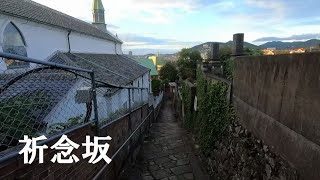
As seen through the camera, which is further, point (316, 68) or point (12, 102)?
point (12, 102)

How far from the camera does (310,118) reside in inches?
107

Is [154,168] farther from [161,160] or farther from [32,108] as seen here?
[32,108]

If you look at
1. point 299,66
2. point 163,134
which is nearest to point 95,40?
point 163,134

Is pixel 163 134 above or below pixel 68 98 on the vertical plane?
below

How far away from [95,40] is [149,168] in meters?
19.5

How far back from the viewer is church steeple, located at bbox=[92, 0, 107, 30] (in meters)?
38.4

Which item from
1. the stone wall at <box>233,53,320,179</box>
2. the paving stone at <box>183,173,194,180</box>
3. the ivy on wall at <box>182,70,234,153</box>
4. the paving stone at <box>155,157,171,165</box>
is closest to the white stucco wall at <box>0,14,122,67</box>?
the paving stone at <box>155,157,171,165</box>

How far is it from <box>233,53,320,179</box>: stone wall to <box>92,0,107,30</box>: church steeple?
36.3 m

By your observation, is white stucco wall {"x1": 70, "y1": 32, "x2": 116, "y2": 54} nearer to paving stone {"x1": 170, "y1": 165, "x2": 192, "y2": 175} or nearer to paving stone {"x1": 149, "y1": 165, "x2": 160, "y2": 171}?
paving stone {"x1": 149, "y1": 165, "x2": 160, "y2": 171}

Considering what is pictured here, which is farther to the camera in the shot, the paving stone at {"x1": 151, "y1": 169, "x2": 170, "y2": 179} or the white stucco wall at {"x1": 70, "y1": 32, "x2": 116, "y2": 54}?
the white stucco wall at {"x1": 70, "y1": 32, "x2": 116, "y2": 54}

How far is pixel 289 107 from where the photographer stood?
10.5ft

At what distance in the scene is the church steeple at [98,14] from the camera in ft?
126

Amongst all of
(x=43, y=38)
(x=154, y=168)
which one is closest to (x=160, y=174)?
(x=154, y=168)

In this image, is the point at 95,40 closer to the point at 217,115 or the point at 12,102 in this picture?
the point at 217,115
